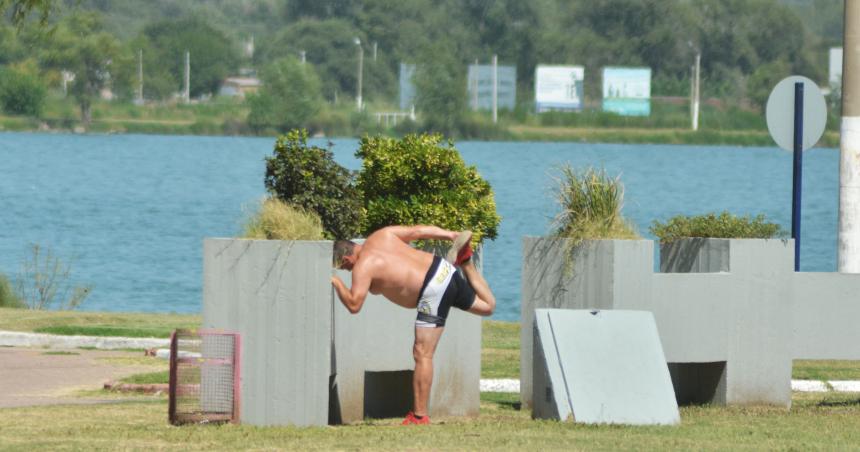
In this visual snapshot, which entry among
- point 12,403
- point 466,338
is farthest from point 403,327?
point 12,403

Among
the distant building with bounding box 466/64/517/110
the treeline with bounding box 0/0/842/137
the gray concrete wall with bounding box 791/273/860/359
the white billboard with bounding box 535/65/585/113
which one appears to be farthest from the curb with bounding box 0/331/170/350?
the white billboard with bounding box 535/65/585/113

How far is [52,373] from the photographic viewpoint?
1708 centimetres

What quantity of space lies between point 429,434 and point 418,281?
53.3 inches

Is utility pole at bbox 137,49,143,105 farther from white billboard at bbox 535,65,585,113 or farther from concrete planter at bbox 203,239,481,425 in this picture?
concrete planter at bbox 203,239,481,425

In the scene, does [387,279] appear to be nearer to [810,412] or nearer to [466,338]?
[466,338]

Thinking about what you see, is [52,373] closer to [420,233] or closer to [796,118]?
[420,233]

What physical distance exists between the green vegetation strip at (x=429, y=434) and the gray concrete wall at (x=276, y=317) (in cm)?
30

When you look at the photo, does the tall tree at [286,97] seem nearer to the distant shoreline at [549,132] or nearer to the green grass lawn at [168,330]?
the distant shoreline at [549,132]

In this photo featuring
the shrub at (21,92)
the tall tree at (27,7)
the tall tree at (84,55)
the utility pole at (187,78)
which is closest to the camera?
the tall tree at (27,7)

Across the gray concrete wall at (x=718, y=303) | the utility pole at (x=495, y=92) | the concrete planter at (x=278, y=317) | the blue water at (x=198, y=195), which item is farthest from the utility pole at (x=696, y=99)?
the concrete planter at (x=278, y=317)

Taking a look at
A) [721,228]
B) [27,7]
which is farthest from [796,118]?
[27,7]

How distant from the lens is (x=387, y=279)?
12.9 meters

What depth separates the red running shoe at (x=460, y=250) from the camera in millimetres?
13094

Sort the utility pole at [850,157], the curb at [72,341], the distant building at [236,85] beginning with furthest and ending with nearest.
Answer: the distant building at [236,85] → the curb at [72,341] → the utility pole at [850,157]
